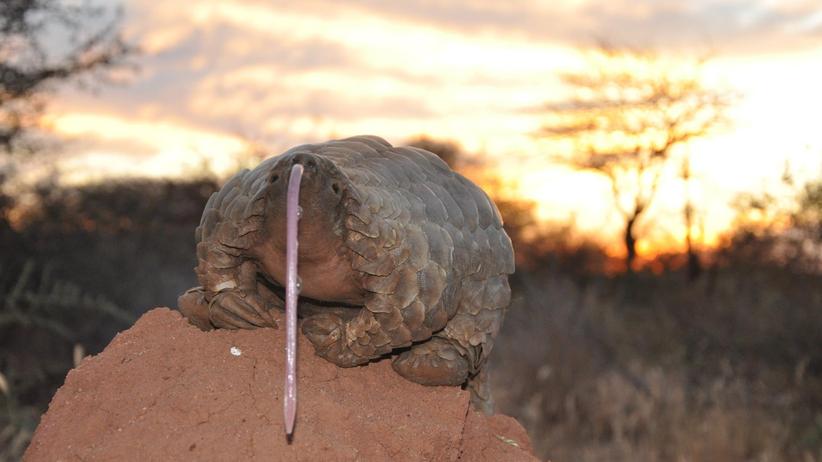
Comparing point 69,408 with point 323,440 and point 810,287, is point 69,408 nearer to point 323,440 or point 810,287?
point 323,440

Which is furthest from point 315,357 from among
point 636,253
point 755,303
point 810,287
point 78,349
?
point 636,253

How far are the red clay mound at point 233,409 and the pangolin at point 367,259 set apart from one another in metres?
0.07

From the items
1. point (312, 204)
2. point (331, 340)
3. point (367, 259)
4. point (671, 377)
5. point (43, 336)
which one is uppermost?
point (312, 204)

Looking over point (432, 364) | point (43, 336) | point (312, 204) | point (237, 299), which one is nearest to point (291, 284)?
point (312, 204)

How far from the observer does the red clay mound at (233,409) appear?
2211 millimetres

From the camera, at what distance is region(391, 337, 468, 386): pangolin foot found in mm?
2498

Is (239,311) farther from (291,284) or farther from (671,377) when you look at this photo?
(671,377)

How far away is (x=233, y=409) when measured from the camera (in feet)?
7.41

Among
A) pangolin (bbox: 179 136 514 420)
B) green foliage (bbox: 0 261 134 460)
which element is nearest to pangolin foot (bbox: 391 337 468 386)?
pangolin (bbox: 179 136 514 420)

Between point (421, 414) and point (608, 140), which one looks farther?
point (608, 140)

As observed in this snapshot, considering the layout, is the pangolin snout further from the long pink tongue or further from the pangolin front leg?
the pangolin front leg

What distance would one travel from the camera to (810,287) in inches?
528

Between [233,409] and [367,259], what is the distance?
0.52 meters

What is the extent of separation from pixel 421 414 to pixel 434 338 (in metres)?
0.23
